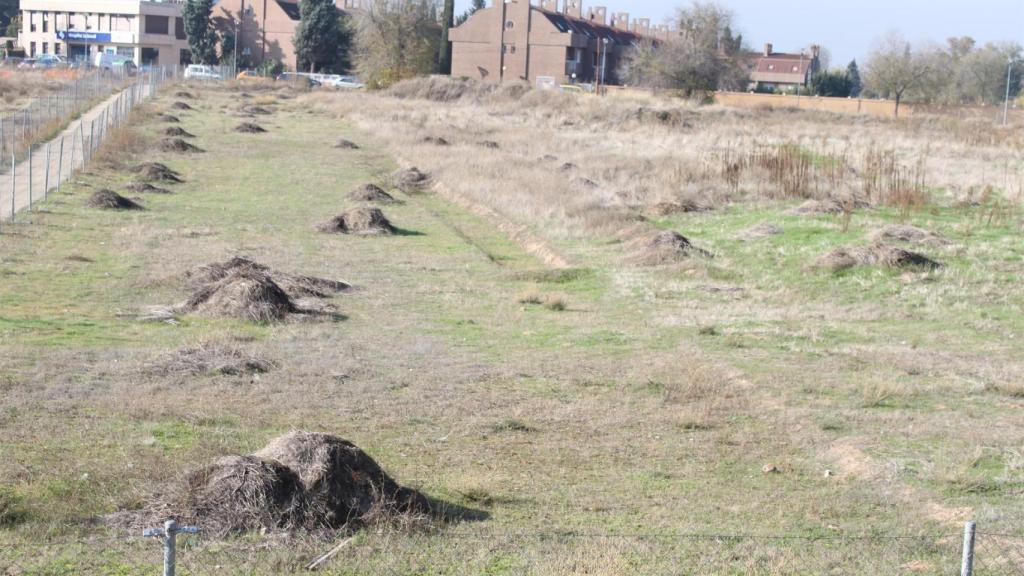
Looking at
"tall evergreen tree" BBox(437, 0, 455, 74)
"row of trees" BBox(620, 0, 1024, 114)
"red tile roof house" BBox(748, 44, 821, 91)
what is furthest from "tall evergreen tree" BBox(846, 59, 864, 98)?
"tall evergreen tree" BBox(437, 0, 455, 74)

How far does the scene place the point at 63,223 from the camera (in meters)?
24.9

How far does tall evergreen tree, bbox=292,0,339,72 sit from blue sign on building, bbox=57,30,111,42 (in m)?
21.9

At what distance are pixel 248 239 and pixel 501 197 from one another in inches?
341

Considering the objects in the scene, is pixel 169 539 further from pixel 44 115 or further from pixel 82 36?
pixel 82 36

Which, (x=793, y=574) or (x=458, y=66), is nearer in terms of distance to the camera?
(x=793, y=574)

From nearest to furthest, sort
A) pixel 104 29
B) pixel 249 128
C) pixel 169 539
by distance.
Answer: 1. pixel 169 539
2. pixel 249 128
3. pixel 104 29

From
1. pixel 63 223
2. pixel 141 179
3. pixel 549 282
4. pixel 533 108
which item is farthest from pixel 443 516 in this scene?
pixel 533 108

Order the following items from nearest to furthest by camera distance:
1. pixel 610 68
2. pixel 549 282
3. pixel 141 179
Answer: pixel 549 282 → pixel 141 179 → pixel 610 68

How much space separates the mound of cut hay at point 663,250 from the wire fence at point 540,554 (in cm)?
1395

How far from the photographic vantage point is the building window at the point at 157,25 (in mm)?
127938

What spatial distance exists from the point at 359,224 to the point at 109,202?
643 cm

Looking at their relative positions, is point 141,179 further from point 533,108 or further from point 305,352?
point 533,108

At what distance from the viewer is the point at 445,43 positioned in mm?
102062

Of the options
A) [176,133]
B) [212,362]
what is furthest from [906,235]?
[176,133]
